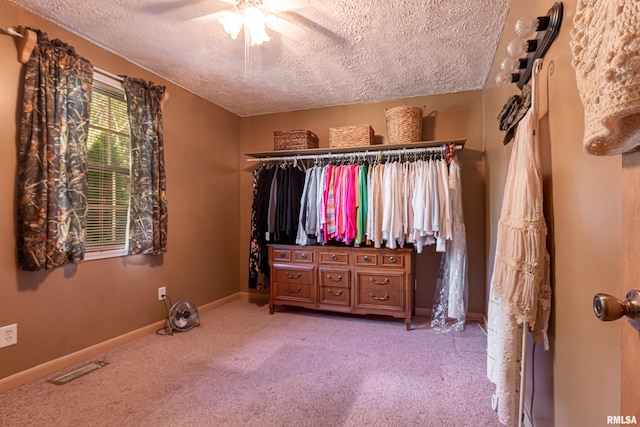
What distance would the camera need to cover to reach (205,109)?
340 centimetres

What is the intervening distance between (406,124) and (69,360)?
340 centimetres

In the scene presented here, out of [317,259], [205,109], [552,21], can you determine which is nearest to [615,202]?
[552,21]

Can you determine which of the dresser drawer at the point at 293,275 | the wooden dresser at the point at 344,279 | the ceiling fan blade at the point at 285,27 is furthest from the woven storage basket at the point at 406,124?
the dresser drawer at the point at 293,275

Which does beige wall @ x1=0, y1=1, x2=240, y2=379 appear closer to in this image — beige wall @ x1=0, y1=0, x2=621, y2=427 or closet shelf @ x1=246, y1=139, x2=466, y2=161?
beige wall @ x1=0, y1=0, x2=621, y2=427

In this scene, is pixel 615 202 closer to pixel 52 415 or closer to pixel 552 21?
pixel 552 21

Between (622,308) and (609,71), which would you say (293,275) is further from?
(609,71)

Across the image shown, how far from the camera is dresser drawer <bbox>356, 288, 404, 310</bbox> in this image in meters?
2.85

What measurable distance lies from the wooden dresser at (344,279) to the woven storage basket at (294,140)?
1135mm

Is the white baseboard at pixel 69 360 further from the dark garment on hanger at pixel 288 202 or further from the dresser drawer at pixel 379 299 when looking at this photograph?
the dresser drawer at pixel 379 299

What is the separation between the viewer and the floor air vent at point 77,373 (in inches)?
75.2

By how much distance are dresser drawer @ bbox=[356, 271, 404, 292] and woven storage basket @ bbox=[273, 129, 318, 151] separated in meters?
1.55

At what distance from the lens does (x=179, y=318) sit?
279cm

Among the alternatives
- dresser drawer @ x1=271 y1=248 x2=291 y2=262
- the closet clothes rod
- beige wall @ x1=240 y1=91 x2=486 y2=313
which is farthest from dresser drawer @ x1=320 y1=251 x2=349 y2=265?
the closet clothes rod

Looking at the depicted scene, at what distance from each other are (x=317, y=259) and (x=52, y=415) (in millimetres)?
2170
